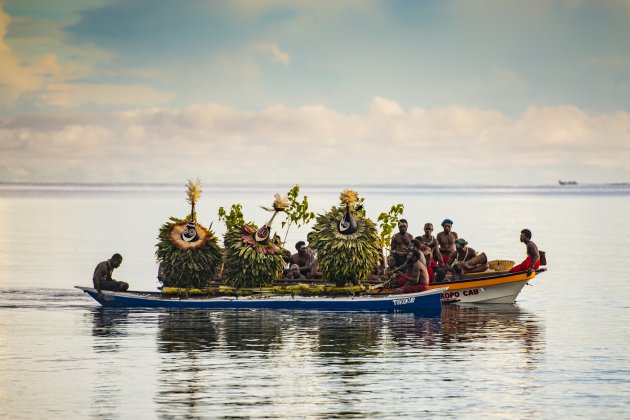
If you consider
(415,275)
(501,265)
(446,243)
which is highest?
(446,243)

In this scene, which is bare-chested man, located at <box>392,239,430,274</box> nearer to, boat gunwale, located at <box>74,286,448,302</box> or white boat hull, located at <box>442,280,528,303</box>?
boat gunwale, located at <box>74,286,448,302</box>

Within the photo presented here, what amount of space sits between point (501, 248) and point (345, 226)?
38565mm

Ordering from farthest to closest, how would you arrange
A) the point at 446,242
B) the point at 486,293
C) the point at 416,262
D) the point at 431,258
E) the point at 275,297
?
the point at 486,293
the point at 446,242
the point at 431,258
the point at 275,297
the point at 416,262

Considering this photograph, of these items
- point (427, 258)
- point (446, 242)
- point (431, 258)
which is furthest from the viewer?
point (446, 242)

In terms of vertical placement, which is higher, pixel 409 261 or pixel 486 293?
pixel 409 261

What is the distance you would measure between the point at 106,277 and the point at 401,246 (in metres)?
9.90

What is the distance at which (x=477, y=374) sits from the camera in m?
25.8

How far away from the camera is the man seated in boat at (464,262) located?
38.0m

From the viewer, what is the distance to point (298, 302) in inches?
1426

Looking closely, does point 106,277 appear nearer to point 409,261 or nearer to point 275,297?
point 275,297

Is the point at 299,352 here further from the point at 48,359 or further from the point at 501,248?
the point at 501,248

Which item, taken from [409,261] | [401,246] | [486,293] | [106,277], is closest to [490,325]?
[409,261]

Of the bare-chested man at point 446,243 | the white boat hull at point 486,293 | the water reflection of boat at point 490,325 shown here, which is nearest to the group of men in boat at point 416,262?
the bare-chested man at point 446,243

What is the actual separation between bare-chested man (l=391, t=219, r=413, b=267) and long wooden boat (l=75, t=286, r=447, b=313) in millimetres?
1811
